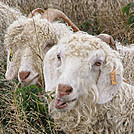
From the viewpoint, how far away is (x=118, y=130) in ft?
9.73

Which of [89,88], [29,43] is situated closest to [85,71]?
[89,88]

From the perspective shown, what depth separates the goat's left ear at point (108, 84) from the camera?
2.84m

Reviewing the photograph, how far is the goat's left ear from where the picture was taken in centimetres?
284

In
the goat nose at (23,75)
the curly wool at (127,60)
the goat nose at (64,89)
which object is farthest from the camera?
the curly wool at (127,60)

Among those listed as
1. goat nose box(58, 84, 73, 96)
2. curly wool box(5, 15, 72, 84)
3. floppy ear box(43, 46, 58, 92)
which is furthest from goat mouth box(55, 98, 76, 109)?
curly wool box(5, 15, 72, 84)

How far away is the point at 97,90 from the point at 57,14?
1961 millimetres

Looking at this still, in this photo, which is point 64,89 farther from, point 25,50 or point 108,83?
point 25,50

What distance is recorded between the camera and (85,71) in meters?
2.75

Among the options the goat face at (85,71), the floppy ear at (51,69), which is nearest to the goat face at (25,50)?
the floppy ear at (51,69)

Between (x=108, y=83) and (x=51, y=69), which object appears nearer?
(x=108, y=83)

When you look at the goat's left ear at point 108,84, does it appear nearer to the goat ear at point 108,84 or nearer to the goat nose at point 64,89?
the goat ear at point 108,84

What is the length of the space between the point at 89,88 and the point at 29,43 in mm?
1383

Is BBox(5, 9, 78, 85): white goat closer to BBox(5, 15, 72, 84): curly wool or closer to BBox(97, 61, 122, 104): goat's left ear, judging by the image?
BBox(5, 15, 72, 84): curly wool

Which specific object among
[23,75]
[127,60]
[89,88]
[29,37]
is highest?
[29,37]
